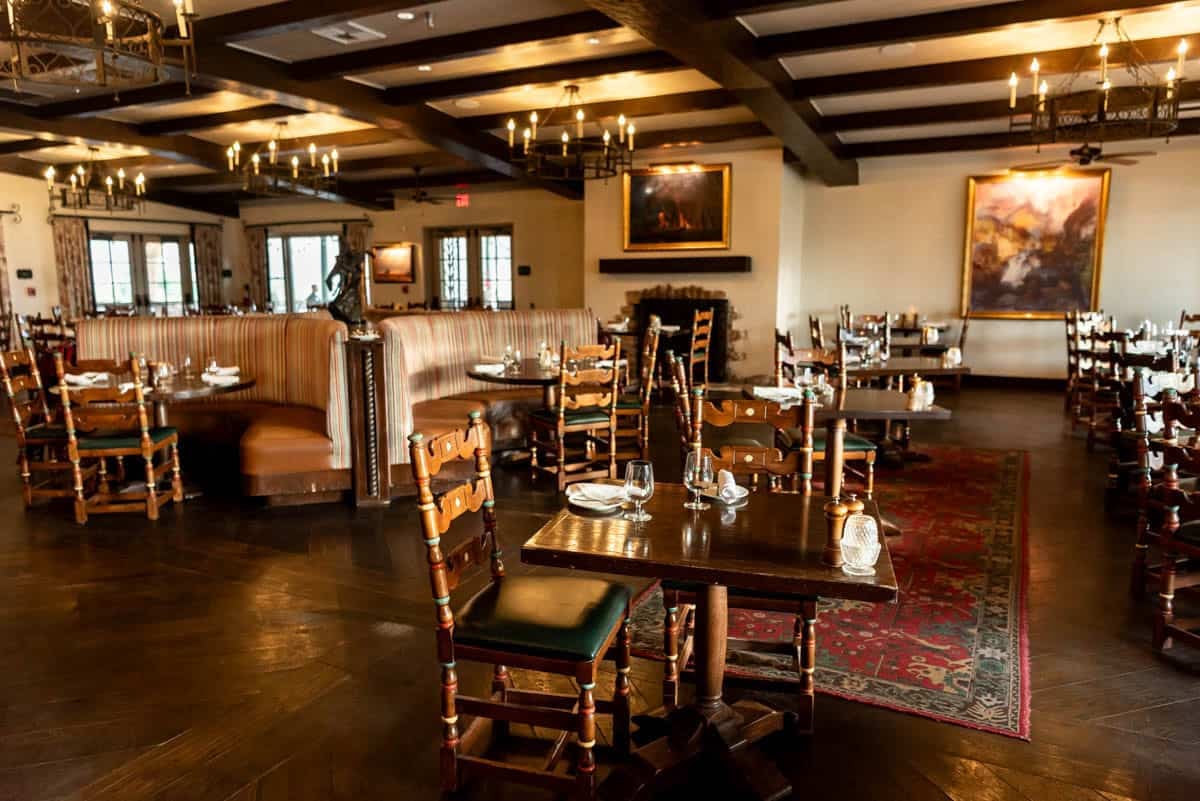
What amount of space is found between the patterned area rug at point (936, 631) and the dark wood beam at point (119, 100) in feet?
22.8

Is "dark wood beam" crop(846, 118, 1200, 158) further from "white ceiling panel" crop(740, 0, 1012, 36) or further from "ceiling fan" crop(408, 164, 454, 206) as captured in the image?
"ceiling fan" crop(408, 164, 454, 206)

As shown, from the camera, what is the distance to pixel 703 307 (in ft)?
34.6

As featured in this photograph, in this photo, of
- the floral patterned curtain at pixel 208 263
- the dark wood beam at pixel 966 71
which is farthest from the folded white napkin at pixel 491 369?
the floral patterned curtain at pixel 208 263

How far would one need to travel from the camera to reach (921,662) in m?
2.86

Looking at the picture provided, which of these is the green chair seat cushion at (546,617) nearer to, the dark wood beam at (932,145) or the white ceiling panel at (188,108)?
the white ceiling panel at (188,108)

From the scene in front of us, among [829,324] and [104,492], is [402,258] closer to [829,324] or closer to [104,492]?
[829,324]

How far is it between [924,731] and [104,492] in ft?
15.8

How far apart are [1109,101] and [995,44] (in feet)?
4.47

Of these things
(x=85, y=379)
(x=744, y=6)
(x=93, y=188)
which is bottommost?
(x=85, y=379)

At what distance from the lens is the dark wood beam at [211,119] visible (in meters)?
8.66

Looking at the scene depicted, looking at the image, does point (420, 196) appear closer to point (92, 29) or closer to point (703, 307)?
point (703, 307)

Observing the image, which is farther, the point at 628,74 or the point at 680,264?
the point at 680,264

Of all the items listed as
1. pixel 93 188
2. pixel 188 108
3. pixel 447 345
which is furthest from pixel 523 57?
pixel 93 188

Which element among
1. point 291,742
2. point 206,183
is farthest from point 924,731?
point 206,183
